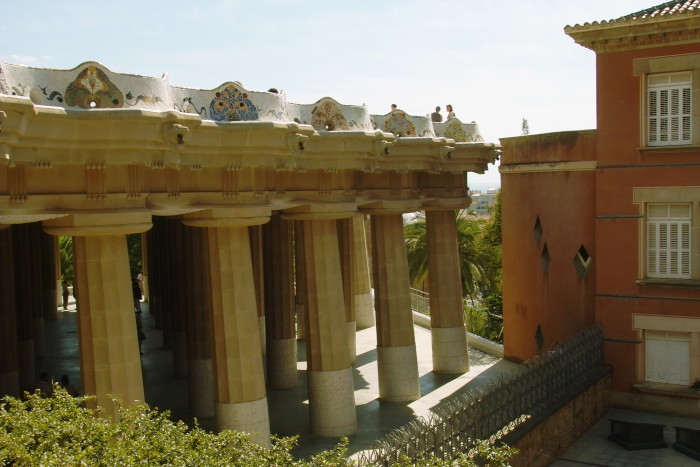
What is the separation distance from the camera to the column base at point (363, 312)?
38.5 metres

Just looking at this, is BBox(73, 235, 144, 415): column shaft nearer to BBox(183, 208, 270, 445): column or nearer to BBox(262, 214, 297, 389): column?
BBox(183, 208, 270, 445): column

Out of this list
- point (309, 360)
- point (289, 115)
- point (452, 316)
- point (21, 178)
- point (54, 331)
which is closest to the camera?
point (21, 178)

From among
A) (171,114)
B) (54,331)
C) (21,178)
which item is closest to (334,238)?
(171,114)

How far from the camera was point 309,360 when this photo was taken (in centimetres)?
2192

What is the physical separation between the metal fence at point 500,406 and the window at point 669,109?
6.12m

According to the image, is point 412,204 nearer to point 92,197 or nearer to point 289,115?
point 289,115

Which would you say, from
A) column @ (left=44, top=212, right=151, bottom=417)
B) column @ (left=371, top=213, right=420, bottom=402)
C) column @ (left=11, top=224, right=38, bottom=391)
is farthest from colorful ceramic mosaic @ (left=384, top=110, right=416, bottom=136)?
column @ (left=11, top=224, right=38, bottom=391)

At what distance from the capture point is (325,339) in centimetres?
2159

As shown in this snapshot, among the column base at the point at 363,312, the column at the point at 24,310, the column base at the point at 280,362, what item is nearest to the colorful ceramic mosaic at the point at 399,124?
the column base at the point at 280,362

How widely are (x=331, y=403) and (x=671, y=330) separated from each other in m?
10.4

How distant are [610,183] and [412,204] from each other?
612 centimetres

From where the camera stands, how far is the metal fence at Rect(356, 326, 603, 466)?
15.0 m

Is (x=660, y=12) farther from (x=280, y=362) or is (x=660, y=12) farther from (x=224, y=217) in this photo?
(x=280, y=362)

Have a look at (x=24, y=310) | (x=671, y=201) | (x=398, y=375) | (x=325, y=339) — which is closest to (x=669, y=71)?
(x=671, y=201)
